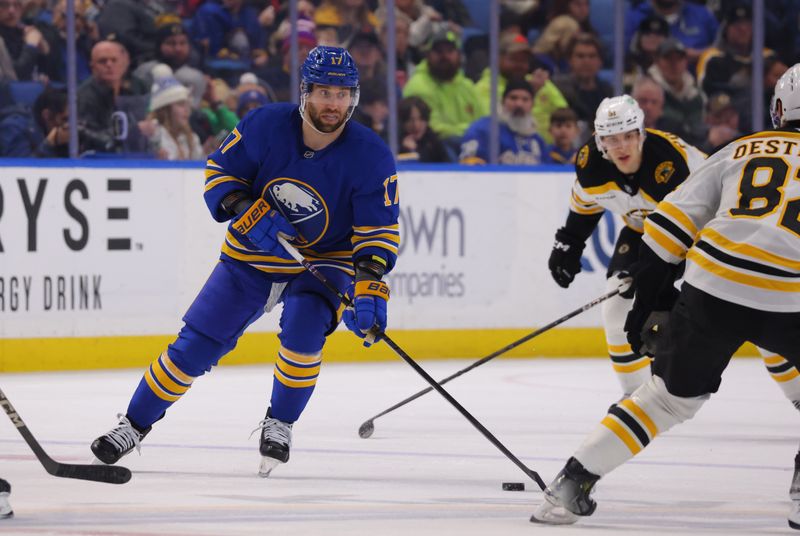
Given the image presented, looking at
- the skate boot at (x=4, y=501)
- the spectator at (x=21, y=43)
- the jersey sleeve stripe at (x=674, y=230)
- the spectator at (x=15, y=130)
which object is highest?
the spectator at (x=21, y=43)

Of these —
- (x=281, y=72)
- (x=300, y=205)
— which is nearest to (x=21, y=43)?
(x=281, y=72)

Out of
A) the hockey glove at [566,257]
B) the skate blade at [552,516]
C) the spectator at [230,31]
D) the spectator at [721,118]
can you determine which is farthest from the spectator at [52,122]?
the skate blade at [552,516]

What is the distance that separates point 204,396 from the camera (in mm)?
6496

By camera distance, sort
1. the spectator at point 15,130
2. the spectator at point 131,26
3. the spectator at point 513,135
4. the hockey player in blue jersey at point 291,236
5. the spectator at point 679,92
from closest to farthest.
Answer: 1. the hockey player in blue jersey at point 291,236
2. the spectator at point 15,130
3. the spectator at point 131,26
4. the spectator at point 513,135
5. the spectator at point 679,92

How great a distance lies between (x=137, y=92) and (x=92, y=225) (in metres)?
0.80

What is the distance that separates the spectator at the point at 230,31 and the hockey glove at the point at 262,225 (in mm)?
4034

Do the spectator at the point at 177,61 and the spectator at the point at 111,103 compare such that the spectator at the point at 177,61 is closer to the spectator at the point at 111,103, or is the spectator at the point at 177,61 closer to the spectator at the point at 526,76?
the spectator at the point at 111,103

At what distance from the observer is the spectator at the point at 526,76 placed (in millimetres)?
8805

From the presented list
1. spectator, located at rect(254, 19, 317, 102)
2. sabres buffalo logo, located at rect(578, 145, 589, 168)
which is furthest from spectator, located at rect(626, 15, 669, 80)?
sabres buffalo logo, located at rect(578, 145, 589, 168)

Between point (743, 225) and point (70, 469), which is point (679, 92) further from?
point (70, 469)

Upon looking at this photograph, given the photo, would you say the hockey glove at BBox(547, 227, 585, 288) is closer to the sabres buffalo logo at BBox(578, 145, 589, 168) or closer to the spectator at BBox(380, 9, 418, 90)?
the sabres buffalo logo at BBox(578, 145, 589, 168)

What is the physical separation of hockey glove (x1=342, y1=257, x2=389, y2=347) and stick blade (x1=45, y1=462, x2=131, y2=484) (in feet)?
2.87

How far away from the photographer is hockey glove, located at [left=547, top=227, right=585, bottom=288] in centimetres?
561

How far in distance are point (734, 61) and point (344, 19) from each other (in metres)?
2.65
